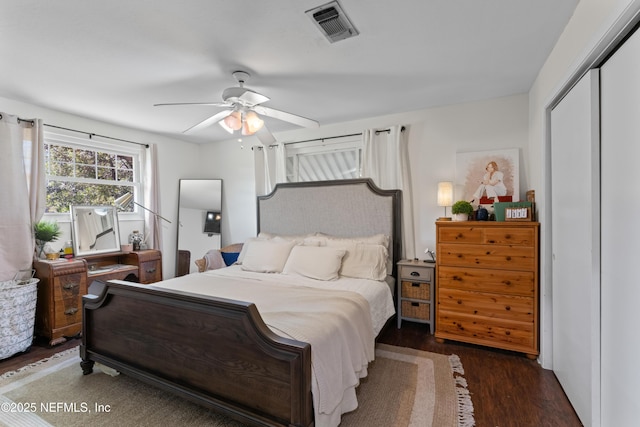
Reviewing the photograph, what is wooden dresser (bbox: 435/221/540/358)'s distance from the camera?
2586 mm

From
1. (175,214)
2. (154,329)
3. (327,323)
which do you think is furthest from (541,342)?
(175,214)

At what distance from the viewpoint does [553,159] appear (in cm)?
227

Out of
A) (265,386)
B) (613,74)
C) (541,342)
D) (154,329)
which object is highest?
(613,74)

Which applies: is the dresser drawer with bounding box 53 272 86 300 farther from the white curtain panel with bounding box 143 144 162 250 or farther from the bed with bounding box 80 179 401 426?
the white curtain panel with bounding box 143 144 162 250

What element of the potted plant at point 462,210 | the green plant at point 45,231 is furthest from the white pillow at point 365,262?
the green plant at point 45,231

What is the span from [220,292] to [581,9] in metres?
3.06

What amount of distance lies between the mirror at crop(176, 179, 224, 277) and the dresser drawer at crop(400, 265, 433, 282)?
295cm

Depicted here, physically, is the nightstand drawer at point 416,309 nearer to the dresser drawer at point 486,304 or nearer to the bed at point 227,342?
the dresser drawer at point 486,304

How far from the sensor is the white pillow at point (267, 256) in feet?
11.0

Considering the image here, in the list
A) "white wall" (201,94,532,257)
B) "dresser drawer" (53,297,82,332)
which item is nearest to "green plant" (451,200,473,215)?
"white wall" (201,94,532,257)

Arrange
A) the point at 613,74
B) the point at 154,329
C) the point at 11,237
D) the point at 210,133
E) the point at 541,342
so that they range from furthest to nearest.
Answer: the point at 210,133 < the point at 11,237 < the point at 541,342 < the point at 154,329 < the point at 613,74

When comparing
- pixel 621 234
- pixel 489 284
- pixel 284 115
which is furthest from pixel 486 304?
pixel 284 115

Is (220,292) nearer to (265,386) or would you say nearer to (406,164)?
(265,386)

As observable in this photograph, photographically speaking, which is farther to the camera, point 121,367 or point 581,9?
point 121,367
